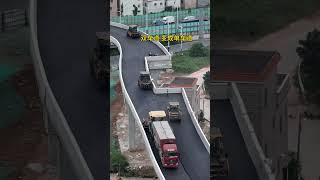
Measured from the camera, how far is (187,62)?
8.55 feet

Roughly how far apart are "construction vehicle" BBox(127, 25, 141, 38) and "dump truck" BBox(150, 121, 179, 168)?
1.82ft

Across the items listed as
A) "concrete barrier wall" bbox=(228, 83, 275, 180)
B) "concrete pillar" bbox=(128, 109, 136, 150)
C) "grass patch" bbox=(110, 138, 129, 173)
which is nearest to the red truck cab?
"concrete pillar" bbox=(128, 109, 136, 150)

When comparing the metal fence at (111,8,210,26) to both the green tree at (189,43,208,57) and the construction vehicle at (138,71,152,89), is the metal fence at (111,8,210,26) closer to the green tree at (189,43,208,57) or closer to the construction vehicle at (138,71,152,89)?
the green tree at (189,43,208,57)

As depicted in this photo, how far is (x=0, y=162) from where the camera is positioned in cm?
262

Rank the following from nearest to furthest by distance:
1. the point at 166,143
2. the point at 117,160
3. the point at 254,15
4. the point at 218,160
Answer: the point at 254,15 → the point at 218,160 → the point at 166,143 → the point at 117,160

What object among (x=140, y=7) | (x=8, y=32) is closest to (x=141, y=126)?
(x=140, y=7)

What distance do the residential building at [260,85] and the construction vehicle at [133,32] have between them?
530 mm

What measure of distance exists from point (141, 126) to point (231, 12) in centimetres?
90

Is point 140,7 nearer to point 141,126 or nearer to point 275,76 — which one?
point 141,126

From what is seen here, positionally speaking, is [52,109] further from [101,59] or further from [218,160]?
[218,160]

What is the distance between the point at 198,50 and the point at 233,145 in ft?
2.01

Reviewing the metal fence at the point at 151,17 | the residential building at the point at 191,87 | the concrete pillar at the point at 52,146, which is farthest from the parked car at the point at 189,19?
the concrete pillar at the point at 52,146

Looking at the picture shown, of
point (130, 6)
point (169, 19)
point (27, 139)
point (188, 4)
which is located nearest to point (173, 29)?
point (169, 19)

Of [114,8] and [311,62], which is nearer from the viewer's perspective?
[311,62]
